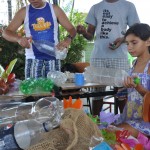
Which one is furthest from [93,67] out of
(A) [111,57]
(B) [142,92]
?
(B) [142,92]

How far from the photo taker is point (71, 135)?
793 millimetres

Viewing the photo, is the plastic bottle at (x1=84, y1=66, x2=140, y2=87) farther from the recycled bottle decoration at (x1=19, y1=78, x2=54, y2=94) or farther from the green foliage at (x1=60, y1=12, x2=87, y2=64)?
the green foliage at (x1=60, y1=12, x2=87, y2=64)

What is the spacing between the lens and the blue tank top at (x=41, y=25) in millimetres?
2562

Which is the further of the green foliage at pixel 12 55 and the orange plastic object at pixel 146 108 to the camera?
the green foliage at pixel 12 55

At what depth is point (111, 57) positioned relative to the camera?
9.65ft

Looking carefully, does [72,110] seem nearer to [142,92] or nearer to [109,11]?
[142,92]

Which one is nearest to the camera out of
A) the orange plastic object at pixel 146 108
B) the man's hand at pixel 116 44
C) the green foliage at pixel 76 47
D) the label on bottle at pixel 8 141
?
the label on bottle at pixel 8 141

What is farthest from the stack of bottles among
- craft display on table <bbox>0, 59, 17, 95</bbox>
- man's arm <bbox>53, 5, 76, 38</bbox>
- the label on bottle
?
man's arm <bbox>53, 5, 76, 38</bbox>

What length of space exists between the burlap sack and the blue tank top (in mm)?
1781

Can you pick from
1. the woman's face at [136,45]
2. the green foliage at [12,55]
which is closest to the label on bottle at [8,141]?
the woman's face at [136,45]

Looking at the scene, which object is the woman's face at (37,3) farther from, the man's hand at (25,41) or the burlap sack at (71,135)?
the burlap sack at (71,135)

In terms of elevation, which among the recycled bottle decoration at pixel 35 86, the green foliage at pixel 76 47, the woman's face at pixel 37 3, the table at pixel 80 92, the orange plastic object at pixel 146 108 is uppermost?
the woman's face at pixel 37 3

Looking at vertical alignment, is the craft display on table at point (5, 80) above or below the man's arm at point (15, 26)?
below

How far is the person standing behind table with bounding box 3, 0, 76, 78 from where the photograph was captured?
101 inches
